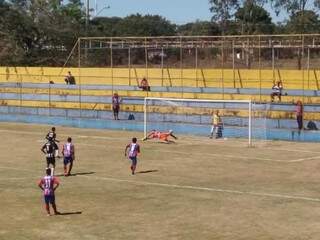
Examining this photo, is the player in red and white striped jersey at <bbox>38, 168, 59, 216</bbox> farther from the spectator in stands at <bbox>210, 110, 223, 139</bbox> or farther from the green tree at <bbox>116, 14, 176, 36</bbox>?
the green tree at <bbox>116, 14, 176, 36</bbox>

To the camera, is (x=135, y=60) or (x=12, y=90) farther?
(x=135, y=60)

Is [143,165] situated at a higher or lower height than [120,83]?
lower

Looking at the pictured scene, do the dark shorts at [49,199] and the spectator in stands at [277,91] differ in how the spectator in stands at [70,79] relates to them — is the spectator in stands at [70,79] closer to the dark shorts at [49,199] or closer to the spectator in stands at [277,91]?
the spectator in stands at [277,91]

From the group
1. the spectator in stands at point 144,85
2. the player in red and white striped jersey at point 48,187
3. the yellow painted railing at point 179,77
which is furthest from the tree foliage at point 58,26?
the player in red and white striped jersey at point 48,187

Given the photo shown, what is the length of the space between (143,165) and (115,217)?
11140 millimetres

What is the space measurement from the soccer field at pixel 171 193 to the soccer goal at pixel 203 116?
12.5ft

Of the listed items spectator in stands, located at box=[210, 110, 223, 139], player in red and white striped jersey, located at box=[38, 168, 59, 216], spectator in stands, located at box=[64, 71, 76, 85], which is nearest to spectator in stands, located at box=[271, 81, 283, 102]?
spectator in stands, located at box=[210, 110, 223, 139]

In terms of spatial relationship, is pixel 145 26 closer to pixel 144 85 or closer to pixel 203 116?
pixel 144 85

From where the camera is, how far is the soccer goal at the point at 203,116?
41656 mm

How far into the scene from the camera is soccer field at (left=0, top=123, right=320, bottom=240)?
56.9 feet

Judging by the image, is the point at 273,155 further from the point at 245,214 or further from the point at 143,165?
the point at 245,214

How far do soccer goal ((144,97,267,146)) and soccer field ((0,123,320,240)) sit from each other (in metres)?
3.82

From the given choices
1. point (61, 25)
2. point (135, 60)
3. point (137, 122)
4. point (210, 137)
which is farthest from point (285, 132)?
point (61, 25)

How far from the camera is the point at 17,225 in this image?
58.7ft
